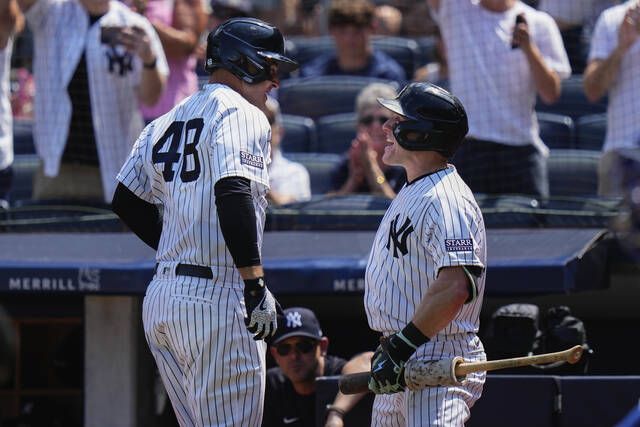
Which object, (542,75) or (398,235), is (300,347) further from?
(542,75)

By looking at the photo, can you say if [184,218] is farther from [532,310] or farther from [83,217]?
[83,217]

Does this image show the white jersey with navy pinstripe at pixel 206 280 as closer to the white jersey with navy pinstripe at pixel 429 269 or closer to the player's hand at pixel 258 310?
the player's hand at pixel 258 310

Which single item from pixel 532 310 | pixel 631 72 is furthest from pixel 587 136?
pixel 532 310

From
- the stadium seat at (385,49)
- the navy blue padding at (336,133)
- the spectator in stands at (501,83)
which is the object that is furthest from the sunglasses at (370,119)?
the stadium seat at (385,49)

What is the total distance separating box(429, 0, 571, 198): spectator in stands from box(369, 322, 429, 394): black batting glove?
287cm

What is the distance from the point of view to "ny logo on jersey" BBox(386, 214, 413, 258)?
391 cm

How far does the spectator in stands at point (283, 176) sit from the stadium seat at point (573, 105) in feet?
5.77

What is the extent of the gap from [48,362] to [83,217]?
1.46 meters

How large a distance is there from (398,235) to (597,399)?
4.39ft

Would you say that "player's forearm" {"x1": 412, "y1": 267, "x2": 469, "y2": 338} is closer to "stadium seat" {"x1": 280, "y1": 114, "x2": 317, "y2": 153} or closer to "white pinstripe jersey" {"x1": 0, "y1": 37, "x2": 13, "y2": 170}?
"white pinstripe jersey" {"x1": 0, "y1": 37, "x2": 13, "y2": 170}

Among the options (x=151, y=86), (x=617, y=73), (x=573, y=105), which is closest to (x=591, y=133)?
(x=573, y=105)

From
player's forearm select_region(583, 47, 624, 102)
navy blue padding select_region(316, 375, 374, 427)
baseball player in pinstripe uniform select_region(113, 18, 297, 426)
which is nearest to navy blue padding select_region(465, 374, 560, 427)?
navy blue padding select_region(316, 375, 374, 427)

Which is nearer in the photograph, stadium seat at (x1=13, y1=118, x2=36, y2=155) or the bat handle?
the bat handle

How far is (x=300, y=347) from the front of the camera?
17.9 feet
